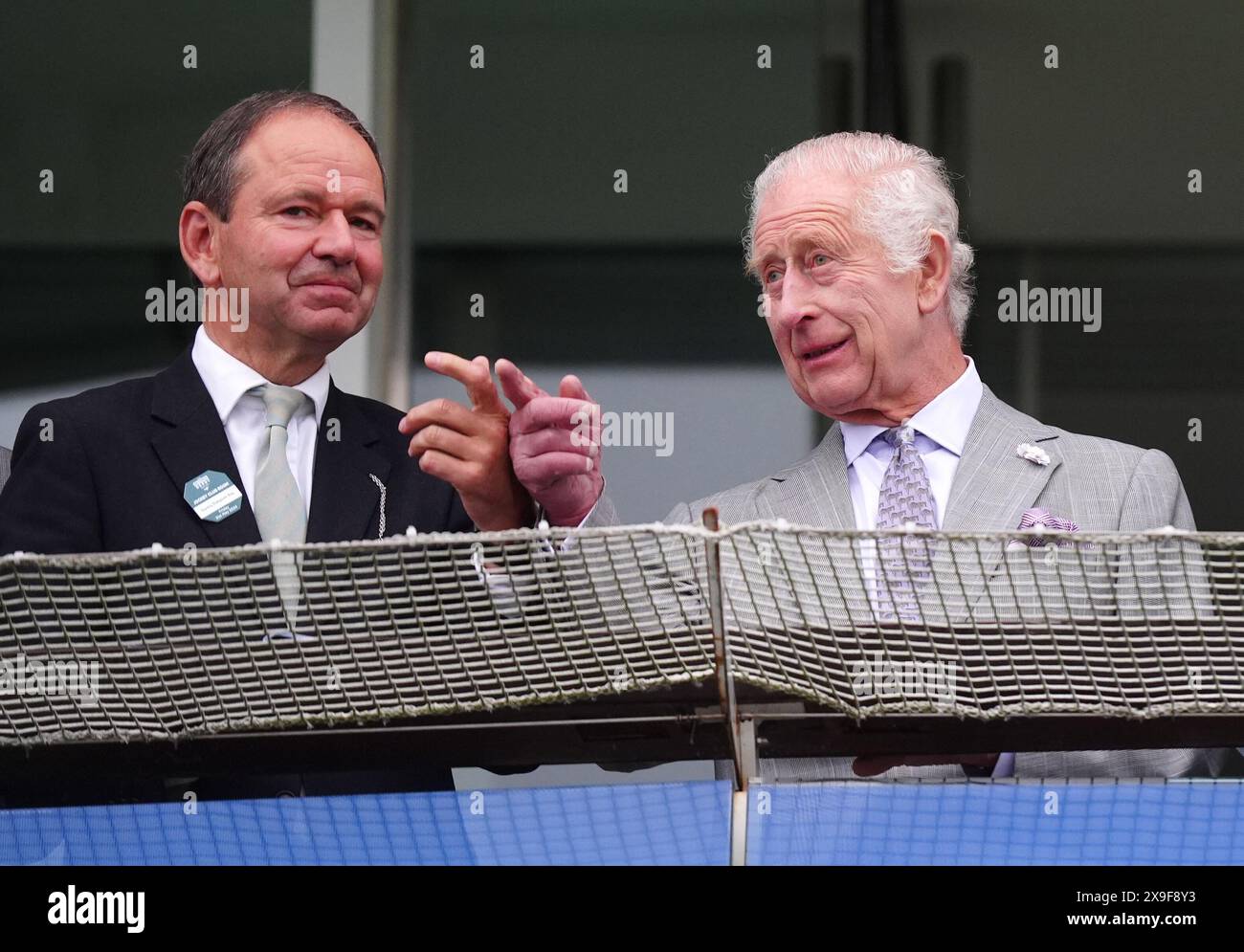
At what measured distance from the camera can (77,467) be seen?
193 cm

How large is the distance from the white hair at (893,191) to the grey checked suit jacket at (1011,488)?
0.21 m

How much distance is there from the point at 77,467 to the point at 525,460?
0.55 meters

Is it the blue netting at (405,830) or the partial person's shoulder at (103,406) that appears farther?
the partial person's shoulder at (103,406)

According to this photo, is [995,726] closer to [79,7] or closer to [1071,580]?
[1071,580]

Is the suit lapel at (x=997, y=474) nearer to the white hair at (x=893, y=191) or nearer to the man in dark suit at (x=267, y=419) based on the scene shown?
the white hair at (x=893, y=191)

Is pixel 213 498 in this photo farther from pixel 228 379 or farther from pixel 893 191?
pixel 893 191

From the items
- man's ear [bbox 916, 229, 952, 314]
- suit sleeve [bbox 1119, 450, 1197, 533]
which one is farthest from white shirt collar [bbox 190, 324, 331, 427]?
suit sleeve [bbox 1119, 450, 1197, 533]

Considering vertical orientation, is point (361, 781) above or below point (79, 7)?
below

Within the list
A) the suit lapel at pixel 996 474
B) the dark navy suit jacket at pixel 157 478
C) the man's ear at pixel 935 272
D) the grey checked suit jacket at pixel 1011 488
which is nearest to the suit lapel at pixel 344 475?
the dark navy suit jacket at pixel 157 478

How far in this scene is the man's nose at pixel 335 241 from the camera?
6.93ft

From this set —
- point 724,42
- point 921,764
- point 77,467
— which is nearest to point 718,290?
point 724,42

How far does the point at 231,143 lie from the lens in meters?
2.24

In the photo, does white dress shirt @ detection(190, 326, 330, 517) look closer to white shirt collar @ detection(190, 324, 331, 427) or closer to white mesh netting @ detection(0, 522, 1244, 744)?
white shirt collar @ detection(190, 324, 331, 427)

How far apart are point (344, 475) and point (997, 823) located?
2.96ft
